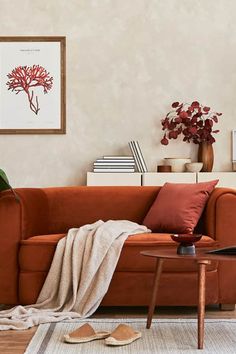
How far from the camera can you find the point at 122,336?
126 inches

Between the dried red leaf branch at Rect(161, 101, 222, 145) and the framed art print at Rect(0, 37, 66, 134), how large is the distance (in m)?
0.87

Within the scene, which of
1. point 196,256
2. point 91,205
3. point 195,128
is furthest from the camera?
point 195,128

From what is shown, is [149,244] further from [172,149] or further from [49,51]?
[49,51]

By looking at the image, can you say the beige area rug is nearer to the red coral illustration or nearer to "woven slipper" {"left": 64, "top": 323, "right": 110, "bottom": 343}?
"woven slipper" {"left": 64, "top": 323, "right": 110, "bottom": 343}

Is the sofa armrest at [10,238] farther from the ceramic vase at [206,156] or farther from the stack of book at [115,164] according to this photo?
the ceramic vase at [206,156]

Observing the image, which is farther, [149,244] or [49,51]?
[49,51]

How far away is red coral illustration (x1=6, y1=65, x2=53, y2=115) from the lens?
5.86m

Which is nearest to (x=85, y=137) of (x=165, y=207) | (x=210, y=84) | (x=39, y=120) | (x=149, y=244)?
(x=39, y=120)

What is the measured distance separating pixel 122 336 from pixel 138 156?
8.70ft

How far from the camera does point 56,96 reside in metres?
5.86

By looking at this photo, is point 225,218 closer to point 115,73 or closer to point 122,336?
point 122,336

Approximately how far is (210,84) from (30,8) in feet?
5.34

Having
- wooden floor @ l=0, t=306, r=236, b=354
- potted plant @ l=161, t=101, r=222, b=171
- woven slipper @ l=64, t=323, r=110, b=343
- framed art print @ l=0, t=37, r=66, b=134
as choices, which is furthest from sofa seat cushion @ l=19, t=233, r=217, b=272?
framed art print @ l=0, t=37, r=66, b=134

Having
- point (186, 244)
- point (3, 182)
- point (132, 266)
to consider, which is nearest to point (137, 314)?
point (132, 266)
